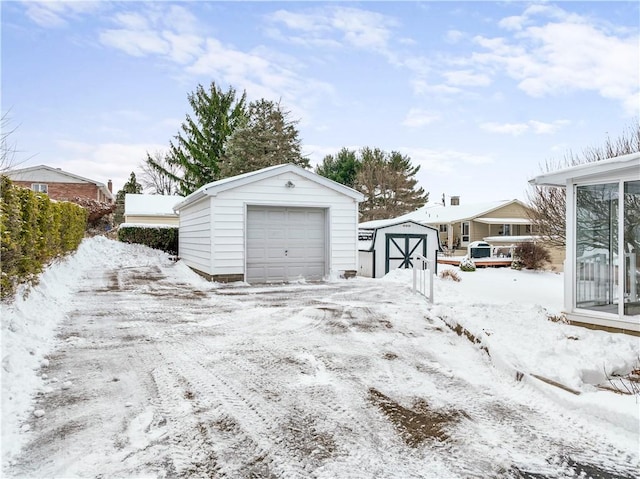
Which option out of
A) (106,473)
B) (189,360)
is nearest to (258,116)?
(189,360)

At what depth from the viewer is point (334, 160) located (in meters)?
36.7

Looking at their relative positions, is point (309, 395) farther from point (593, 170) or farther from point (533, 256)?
point (533, 256)

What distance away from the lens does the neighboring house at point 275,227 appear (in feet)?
34.3

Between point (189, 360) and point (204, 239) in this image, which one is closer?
point (189, 360)

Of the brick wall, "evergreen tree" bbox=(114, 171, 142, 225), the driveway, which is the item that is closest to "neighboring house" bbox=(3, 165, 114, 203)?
the brick wall

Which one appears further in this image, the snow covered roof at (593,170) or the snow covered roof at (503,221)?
Answer: the snow covered roof at (503,221)

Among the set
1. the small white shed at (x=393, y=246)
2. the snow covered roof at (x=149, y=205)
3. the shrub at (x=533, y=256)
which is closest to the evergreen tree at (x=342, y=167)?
the snow covered roof at (x=149, y=205)

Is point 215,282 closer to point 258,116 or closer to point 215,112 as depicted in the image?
point 258,116

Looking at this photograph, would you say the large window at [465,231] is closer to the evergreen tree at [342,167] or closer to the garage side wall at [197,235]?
the evergreen tree at [342,167]

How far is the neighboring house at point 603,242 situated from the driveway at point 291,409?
7.72 ft

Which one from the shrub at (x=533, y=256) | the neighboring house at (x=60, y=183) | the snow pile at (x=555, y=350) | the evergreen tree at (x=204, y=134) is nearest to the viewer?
the snow pile at (x=555, y=350)

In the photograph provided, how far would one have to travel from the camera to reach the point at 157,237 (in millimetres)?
19031

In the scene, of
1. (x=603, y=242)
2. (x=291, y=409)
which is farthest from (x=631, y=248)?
(x=291, y=409)

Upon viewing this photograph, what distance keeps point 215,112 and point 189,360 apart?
1187 inches
